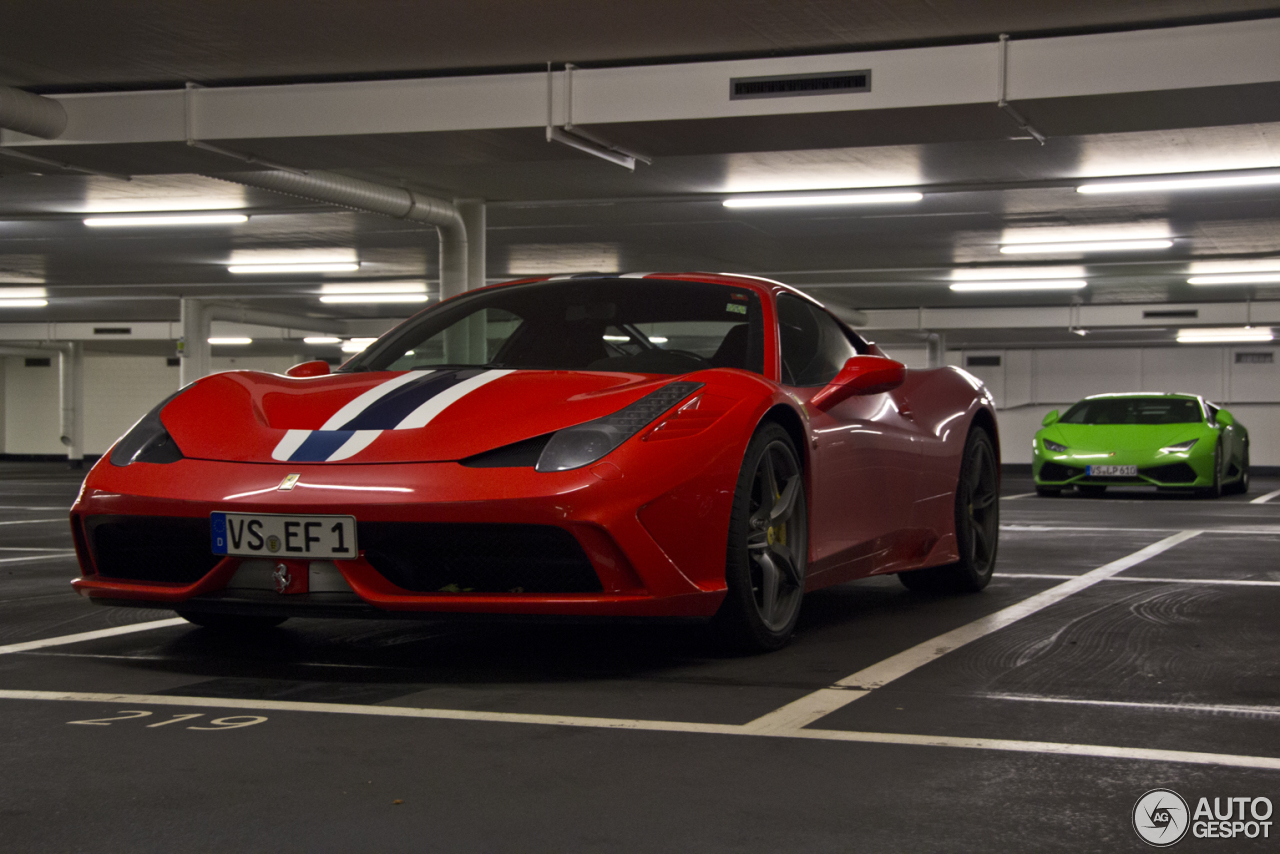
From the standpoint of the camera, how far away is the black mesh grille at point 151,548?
11.9 feet

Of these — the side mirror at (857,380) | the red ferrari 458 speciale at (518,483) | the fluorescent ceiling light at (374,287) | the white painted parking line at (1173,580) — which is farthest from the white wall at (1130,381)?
the red ferrari 458 speciale at (518,483)

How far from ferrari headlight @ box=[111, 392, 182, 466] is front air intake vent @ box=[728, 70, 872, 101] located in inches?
261

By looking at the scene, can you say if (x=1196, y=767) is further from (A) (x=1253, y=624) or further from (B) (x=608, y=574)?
(A) (x=1253, y=624)

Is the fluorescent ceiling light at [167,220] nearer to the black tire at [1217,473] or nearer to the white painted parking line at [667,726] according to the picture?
the black tire at [1217,473]

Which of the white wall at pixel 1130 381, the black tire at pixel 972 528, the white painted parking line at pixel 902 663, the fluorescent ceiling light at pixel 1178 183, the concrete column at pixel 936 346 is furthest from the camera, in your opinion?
the white wall at pixel 1130 381

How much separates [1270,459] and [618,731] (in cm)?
3544

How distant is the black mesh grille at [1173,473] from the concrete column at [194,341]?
18051 mm

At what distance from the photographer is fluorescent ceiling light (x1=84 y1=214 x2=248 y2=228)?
16.5m

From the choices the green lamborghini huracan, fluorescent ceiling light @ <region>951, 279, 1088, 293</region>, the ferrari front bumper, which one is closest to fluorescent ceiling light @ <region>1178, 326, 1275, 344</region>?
fluorescent ceiling light @ <region>951, 279, 1088, 293</region>

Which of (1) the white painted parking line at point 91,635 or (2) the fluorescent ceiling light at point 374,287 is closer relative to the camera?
(1) the white painted parking line at point 91,635

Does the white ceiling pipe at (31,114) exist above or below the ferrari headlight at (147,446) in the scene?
above

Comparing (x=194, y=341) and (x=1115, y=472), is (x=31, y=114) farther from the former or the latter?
(x=194, y=341)

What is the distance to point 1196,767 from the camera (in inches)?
103

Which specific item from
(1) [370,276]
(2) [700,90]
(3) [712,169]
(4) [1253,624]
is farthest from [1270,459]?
(4) [1253,624]
